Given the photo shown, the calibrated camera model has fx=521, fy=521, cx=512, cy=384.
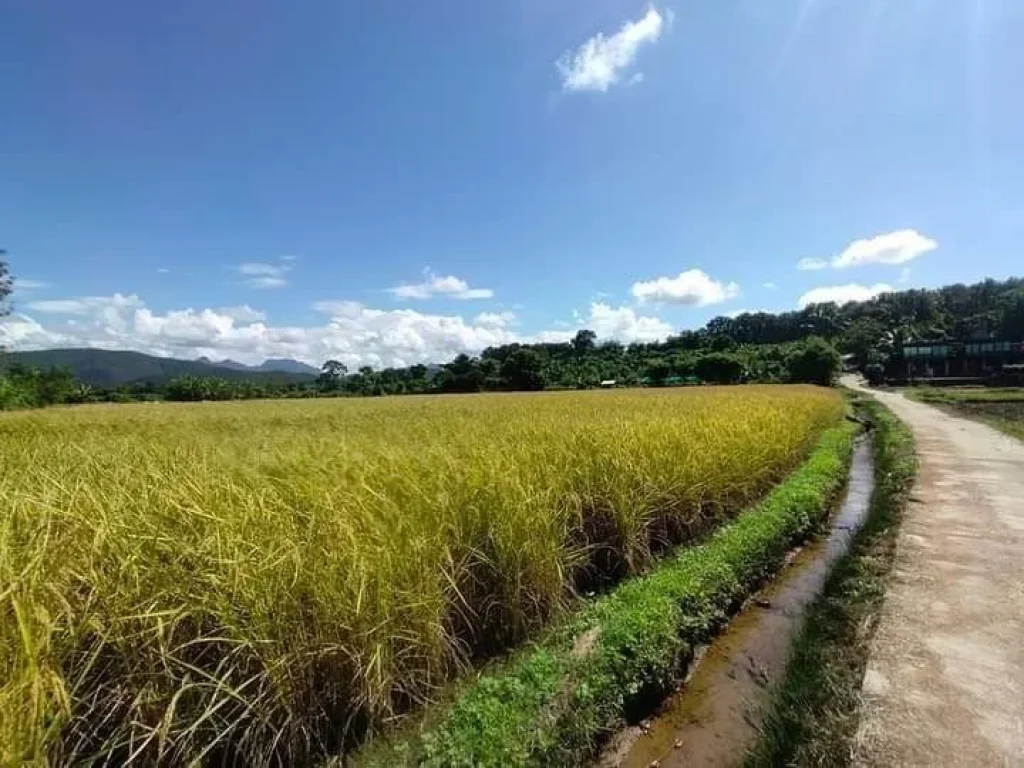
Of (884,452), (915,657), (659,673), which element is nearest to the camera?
(915,657)

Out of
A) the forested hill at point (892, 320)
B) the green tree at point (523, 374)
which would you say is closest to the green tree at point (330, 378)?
the green tree at point (523, 374)

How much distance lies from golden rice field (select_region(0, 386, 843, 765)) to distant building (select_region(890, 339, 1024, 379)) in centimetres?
8205

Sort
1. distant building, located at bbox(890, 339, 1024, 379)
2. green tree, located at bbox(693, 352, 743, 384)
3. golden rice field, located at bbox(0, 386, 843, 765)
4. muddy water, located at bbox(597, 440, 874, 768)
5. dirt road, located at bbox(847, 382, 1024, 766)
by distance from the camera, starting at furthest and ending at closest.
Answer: green tree, located at bbox(693, 352, 743, 384) < distant building, located at bbox(890, 339, 1024, 379) < muddy water, located at bbox(597, 440, 874, 768) < dirt road, located at bbox(847, 382, 1024, 766) < golden rice field, located at bbox(0, 386, 843, 765)

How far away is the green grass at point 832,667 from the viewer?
308 cm

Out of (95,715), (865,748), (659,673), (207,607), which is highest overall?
(207,607)

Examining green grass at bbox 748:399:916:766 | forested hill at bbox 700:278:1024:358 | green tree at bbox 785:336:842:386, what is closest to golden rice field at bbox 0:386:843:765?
green grass at bbox 748:399:916:766

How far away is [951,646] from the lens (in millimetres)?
3844

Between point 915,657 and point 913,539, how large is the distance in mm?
3288

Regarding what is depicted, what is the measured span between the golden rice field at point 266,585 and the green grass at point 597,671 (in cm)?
42

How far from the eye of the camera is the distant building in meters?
67.3

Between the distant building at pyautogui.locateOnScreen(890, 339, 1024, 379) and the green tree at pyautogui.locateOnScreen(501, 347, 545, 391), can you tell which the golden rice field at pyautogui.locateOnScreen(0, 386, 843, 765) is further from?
the distant building at pyautogui.locateOnScreen(890, 339, 1024, 379)

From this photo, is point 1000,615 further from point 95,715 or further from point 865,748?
point 95,715

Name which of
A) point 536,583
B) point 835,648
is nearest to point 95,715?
point 536,583

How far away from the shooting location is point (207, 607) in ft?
8.92
